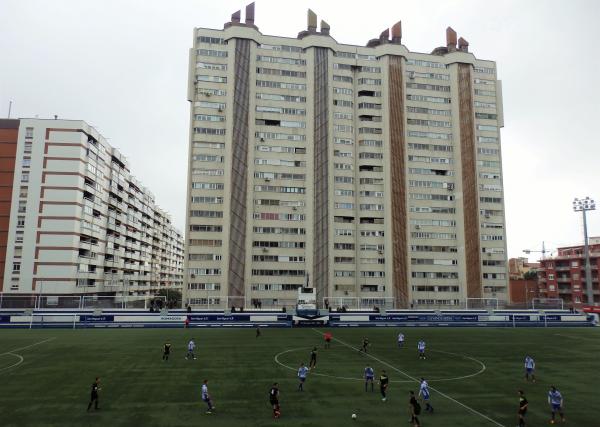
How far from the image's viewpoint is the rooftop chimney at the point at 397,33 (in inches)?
3905

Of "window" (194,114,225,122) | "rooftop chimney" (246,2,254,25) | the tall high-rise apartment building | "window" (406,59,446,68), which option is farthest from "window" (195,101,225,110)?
"window" (406,59,446,68)

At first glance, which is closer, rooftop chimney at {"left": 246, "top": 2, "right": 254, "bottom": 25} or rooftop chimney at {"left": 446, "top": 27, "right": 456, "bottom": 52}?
rooftop chimney at {"left": 246, "top": 2, "right": 254, "bottom": 25}

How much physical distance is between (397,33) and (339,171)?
39189 millimetres

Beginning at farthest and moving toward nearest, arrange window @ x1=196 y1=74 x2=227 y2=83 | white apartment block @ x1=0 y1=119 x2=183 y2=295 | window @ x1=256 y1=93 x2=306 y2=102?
window @ x1=256 y1=93 x2=306 y2=102 → window @ x1=196 y1=74 x2=227 y2=83 → white apartment block @ x1=0 y1=119 x2=183 y2=295

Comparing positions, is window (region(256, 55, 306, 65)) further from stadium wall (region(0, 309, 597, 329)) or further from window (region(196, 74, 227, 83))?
stadium wall (region(0, 309, 597, 329))

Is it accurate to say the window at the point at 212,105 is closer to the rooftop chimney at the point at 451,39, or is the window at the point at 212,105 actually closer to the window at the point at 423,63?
the window at the point at 423,63

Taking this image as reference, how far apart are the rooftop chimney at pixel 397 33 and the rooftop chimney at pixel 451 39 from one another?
1382cm

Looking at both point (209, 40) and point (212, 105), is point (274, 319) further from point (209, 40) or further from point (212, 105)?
point (209, 40)

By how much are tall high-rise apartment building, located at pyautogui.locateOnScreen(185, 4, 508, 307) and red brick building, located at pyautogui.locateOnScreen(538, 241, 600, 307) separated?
102 feet

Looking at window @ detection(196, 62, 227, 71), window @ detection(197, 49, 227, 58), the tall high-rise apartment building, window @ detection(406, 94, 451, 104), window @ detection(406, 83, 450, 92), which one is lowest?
the tall high-rise apartment building

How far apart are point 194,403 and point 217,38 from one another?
85.0m

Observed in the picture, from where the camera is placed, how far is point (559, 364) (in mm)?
34375

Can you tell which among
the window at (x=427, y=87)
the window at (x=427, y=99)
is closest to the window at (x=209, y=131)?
the window at (x=427, y=99)

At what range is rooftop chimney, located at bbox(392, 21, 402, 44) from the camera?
325 feet
